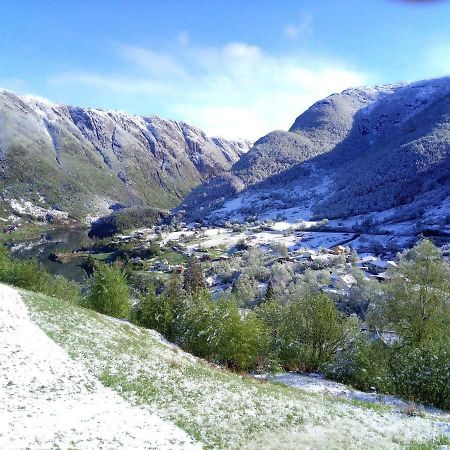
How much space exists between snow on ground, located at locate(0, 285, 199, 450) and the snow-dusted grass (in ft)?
3.40

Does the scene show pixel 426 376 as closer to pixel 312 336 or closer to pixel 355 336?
pixel 355 336

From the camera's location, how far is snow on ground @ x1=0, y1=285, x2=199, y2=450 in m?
14.7

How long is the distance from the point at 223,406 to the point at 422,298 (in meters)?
32.9

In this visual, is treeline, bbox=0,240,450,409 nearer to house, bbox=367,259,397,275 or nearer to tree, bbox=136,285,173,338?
tree, bbox=136,285,173,338

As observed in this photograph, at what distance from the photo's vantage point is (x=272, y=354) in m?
48.7

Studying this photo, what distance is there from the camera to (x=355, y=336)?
50.5 meters

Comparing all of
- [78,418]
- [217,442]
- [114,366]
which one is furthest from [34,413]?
[114,366]

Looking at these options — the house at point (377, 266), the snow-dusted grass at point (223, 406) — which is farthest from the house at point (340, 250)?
the snow-dusted grass at point (223, 406)

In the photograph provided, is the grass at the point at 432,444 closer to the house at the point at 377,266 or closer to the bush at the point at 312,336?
the bush at the point at 312,336

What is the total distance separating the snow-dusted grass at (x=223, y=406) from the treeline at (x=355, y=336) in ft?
30.7

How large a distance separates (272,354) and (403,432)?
1123 inches

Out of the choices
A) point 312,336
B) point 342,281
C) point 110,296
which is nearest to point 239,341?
point 312,336

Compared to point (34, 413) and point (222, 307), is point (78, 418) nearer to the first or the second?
point (34, 413)

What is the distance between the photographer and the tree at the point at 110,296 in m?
70.1
